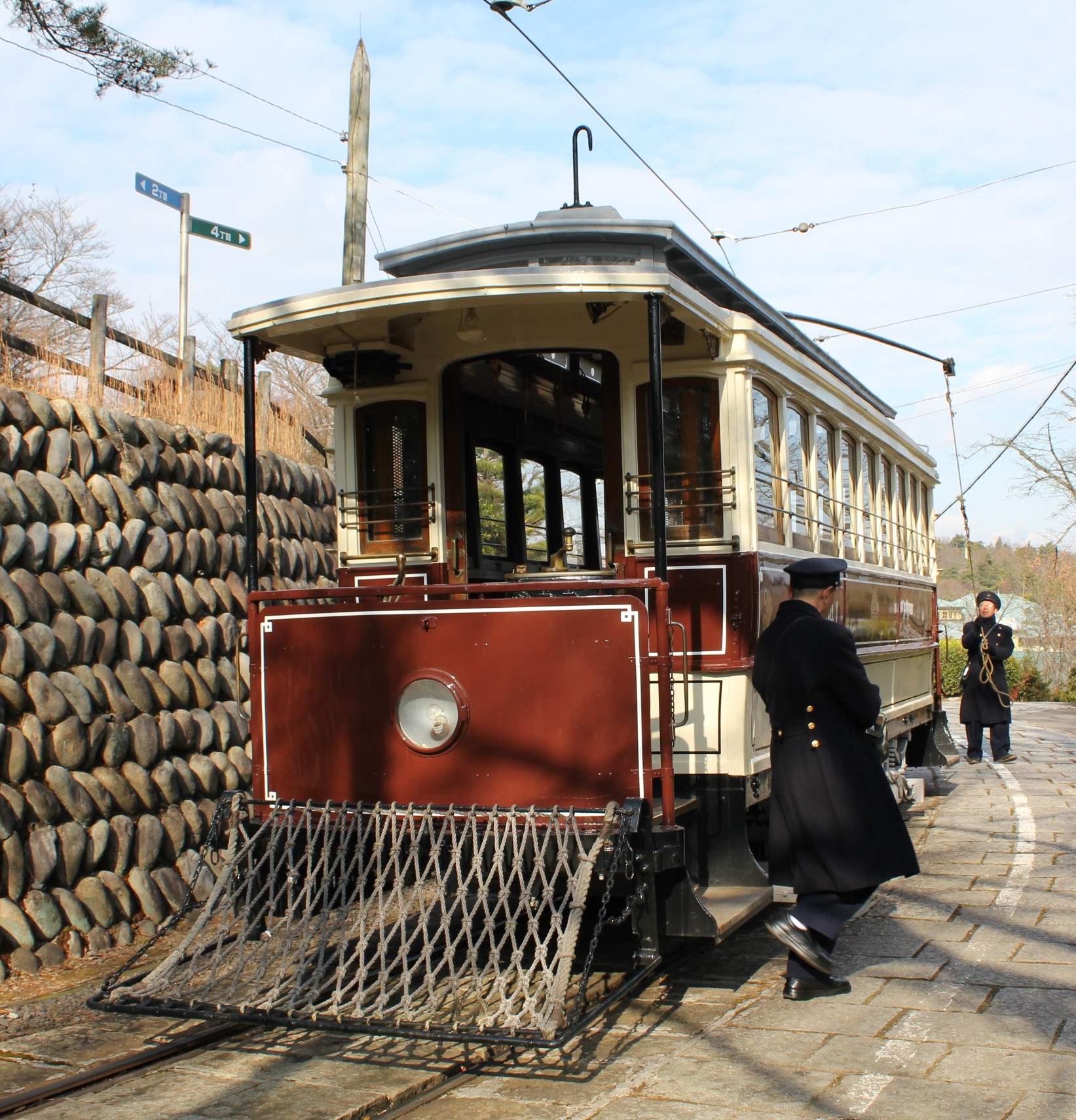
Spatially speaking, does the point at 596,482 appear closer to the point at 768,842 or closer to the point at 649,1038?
the point at 768,842

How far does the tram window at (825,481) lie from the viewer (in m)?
7.92

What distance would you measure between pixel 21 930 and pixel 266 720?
5.91 feet

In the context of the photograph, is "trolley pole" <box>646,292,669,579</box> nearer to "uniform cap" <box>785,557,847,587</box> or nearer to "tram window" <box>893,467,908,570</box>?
"uniform cap" <box>785,557,847,587</box>

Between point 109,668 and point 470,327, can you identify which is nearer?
point 470,327

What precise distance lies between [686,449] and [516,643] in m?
1.69

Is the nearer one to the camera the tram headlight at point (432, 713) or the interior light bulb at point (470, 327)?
the tram headlight at point (432, 713)

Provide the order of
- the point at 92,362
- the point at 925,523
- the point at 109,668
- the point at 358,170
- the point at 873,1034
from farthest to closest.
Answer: the point at 925,523
the point at 358,170
the point at 92,362
the point at 109,668
the point at 873,1034

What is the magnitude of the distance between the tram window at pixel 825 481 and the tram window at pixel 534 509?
177 centimetres

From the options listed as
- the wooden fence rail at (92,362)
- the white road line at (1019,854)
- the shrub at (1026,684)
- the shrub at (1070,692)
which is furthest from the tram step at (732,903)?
the shrub at (1026,684)

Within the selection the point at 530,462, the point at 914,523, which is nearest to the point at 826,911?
the point at 530,462

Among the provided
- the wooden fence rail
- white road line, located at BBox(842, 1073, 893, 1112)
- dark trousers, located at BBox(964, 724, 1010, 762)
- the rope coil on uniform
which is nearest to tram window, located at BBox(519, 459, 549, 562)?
the wooden fence rail

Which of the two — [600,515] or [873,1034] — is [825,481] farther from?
[873,1034]

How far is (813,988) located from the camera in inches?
211

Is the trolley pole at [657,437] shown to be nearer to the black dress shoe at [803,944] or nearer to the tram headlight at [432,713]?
the tram headlight at [432,713]
